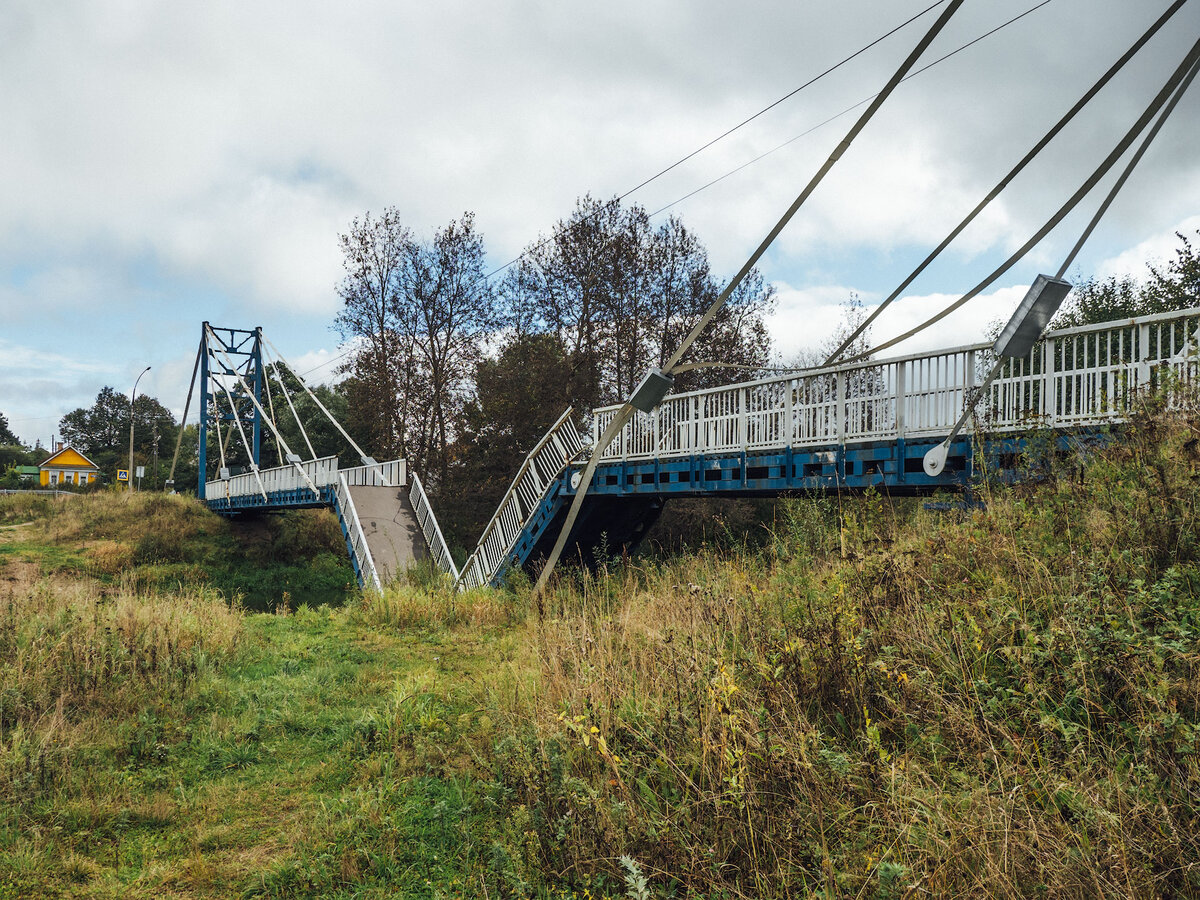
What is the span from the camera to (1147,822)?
8.80 feet

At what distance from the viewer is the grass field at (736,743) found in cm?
288

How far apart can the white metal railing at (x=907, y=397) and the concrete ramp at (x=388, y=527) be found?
20.4ft

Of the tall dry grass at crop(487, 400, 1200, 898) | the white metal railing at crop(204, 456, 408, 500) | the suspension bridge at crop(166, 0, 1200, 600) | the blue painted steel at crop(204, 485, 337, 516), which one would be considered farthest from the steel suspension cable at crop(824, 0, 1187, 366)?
the blue painted steel at crop(204, 485, 337, 516)

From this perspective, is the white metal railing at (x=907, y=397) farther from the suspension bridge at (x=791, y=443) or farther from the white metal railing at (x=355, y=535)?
the white metal railing at (x=355, y=535)

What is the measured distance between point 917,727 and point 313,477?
889 inches

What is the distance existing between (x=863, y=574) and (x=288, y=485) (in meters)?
24.1

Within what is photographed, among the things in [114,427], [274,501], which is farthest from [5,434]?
[274,501]

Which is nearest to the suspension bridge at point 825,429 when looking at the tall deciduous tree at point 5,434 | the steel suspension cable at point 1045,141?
the steel suspension cable at point 1045,141

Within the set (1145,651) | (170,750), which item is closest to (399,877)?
(170,750)

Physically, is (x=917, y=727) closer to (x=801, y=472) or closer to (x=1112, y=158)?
(x=1112, y=158)

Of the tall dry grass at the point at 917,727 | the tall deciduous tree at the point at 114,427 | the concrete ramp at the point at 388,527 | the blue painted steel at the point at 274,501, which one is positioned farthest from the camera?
the tall deciduous tree at the point at 114,427

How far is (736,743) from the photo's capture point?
3543mm

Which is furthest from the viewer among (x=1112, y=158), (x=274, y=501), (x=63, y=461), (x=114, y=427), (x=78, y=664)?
(x=114, y=427)

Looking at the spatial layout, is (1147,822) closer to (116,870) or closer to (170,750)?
(116,870)
